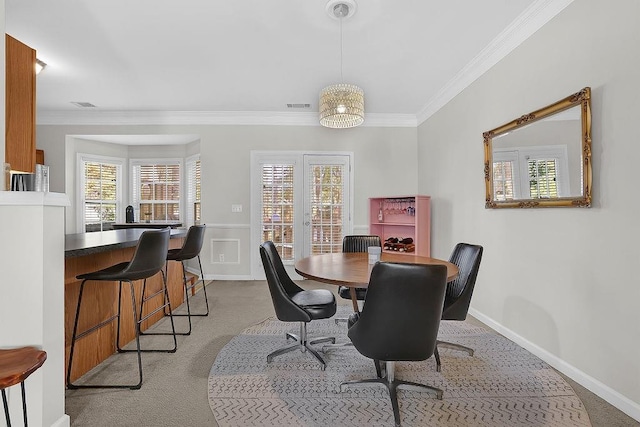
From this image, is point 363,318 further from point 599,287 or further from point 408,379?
point 599,287

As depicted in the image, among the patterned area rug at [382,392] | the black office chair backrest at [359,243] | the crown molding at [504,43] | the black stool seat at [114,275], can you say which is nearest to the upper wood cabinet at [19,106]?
the black stool seat at [114,275]

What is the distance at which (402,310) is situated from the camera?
1.66 metres

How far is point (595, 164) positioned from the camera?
212cm

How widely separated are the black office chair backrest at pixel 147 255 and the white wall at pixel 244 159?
9.72 feet

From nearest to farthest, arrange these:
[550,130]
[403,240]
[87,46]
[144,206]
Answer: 1. [550,130]
2. [87,46]
3. [403,240]
4. [144,206]

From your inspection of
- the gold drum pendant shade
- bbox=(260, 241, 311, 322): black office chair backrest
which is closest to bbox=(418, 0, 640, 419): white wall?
the gold drum pendant shade

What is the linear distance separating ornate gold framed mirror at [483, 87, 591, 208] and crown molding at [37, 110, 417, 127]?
2.51 meters

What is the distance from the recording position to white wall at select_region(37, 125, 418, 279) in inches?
210

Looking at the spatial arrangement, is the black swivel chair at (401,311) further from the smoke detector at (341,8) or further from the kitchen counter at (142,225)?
the kitchen counter at (142,225)

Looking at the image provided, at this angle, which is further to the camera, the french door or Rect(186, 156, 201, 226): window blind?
Rect(186, 156, 201, 226): window blind

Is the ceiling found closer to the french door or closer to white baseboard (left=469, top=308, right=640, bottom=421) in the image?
the french door

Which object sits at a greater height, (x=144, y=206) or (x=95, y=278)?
(x=144, y=206)

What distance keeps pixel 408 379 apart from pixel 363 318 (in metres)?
0.81

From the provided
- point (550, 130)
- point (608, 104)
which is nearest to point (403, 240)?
point (550, 130)
